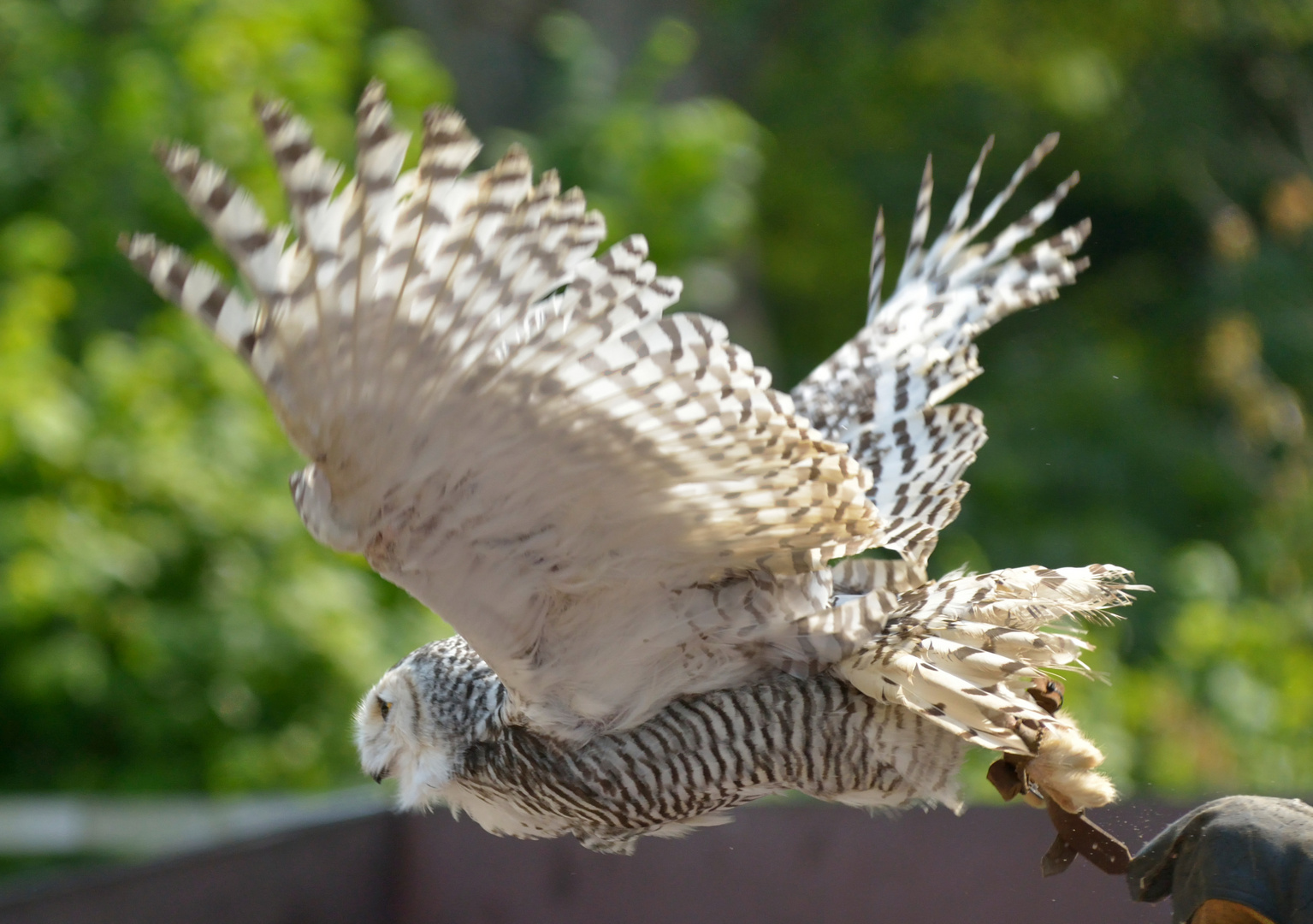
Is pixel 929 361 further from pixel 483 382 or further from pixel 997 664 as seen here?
pixel 483 382

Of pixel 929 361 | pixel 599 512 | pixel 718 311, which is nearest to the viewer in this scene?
pixel 599 512

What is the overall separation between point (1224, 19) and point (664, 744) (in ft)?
26.4

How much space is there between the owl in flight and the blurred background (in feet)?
4.12

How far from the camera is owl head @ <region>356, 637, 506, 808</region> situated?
2.33 meters

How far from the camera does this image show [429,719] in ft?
7.72

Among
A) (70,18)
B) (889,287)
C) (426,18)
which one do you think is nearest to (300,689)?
(70,18)

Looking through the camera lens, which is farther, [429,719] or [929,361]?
[929,361]

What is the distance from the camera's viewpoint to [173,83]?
5180 mm

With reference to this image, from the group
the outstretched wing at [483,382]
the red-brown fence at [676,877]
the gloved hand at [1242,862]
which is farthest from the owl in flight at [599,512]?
the red-brown fence at [676,877]

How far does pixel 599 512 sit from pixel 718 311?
20.2ft

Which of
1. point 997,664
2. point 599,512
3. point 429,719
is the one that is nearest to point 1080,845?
point 997,664

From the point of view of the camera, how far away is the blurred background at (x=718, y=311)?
15.0 ft

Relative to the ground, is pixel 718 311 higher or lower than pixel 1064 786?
higher

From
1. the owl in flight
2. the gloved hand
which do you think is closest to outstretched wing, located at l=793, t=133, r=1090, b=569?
the owl in flight
